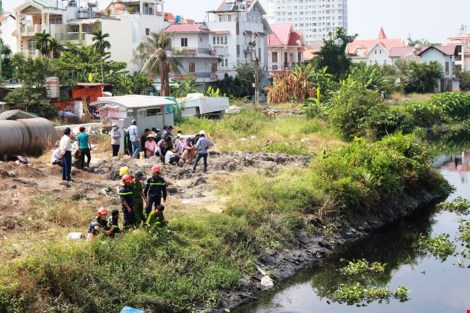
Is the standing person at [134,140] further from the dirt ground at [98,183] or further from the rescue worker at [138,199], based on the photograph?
the rescue worker at [138,199]

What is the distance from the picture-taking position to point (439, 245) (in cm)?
2303

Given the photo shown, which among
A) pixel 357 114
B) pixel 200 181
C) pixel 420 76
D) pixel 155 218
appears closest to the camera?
pixel 155 218

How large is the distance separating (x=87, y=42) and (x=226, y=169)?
42.4m

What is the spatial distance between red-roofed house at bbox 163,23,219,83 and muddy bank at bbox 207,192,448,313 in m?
43.6

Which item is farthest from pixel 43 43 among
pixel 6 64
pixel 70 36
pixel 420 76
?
pixel 420 76

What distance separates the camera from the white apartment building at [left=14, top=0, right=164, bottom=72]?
67312 millimetres

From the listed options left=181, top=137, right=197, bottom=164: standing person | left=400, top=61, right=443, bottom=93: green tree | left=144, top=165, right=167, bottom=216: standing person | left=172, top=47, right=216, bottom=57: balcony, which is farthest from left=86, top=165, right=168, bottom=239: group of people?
left=400, top=61, right=443, bottom=93: green tree

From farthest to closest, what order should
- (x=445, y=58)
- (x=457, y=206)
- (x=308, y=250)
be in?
(x=445, y=58) → (x=457, y=206) → (x=308, y=250)

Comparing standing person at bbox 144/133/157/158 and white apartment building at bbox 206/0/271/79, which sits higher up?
white apartment building at bbox 206/0/271/79

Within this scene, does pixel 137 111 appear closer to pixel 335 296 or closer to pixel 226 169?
pixel 226 169

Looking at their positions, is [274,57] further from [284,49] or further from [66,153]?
[66,153]

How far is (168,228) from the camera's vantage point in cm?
1872

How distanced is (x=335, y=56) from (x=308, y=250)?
5725 cm

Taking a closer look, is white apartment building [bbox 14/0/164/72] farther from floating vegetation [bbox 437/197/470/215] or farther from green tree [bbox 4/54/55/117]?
floating vegetation [bbox 437/197/470/215]
